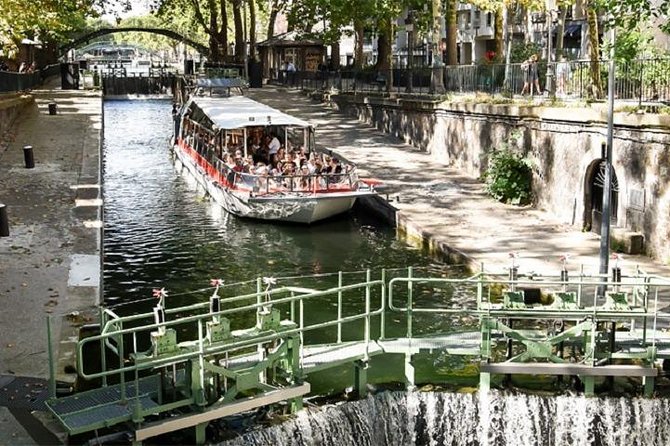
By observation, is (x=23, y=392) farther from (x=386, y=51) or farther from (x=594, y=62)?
(x=386, y=51)

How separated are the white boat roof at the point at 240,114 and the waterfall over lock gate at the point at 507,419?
17783mm

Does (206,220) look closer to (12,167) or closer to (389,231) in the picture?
(389,231)

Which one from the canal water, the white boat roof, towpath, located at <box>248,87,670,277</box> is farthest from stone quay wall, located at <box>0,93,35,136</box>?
towpath, located at <box>248,87,670,277</box>

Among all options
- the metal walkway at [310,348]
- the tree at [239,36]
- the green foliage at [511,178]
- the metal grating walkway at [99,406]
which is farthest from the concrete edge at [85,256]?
the tree at [239,36]

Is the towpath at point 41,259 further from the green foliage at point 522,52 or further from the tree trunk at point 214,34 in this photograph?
the tree trunk at point 214,34

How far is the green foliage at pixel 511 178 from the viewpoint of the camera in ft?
92.2

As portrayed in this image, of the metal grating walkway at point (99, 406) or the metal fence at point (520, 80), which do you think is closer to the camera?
the metal grating walkway at point (99, 406)

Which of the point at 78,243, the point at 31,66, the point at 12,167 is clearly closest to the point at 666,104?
the point at 78,243

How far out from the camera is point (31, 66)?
227ft

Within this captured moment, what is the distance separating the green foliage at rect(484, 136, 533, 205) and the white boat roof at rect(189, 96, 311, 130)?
6320 mm

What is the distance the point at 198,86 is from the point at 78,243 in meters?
26.1

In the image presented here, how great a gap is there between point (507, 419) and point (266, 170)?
53.6 ft

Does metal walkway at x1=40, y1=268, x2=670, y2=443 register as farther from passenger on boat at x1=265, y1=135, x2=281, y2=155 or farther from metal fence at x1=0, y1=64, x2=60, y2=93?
metal fence at x1=0, y1=64, x2=60, y2=93

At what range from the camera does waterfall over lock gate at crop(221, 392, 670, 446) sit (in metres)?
13.8
